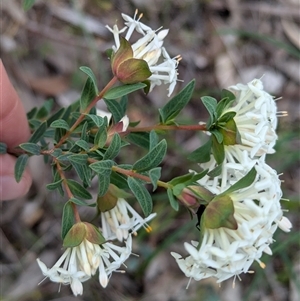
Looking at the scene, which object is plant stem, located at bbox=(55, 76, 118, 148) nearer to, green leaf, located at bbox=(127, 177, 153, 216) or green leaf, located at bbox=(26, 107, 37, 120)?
green leaf, located at bbox=(127, 177, 153, 216)

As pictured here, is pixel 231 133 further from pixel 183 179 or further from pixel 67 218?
pixel 67 218

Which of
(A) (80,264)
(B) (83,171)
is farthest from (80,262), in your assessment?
(B) (83,171)

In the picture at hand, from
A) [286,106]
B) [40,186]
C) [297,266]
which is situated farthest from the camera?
[286,106]

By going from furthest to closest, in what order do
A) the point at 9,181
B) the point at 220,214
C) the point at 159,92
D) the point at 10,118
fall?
1. the point at 159,92
2. the point at 9,181
3. the point at 10,118
4. the point at 220,214

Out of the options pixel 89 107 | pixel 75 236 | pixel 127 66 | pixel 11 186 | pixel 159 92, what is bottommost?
pixel 159 92

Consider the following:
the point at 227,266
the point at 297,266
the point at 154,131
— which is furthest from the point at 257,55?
the point at 227,266

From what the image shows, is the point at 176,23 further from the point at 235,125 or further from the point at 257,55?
the point at 235,125
